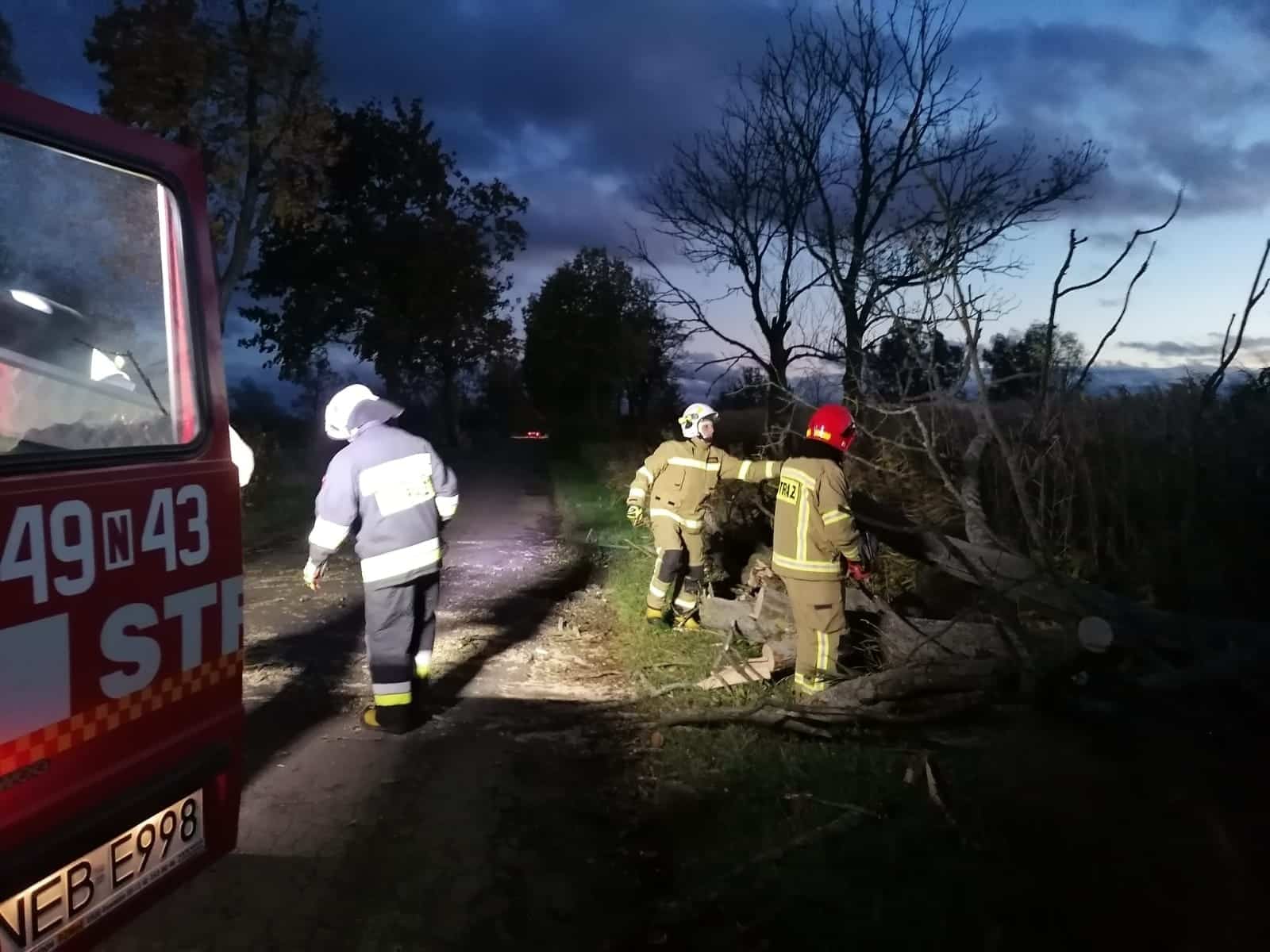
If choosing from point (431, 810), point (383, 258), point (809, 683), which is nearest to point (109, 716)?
point (431, 810)

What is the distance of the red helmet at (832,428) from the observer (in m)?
5.92

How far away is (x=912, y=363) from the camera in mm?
8969

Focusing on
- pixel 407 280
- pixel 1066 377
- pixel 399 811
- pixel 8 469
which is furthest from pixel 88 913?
pixel 407 280

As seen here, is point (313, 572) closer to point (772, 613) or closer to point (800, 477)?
point (800, 477)

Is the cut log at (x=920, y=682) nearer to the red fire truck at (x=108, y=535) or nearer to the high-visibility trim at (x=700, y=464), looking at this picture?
the high-visibility trim at (x=700, y=464)

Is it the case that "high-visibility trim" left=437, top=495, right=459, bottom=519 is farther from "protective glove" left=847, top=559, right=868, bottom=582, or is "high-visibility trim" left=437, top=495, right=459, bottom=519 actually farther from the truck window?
the truck window

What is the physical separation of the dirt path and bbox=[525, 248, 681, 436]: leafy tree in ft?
64.1

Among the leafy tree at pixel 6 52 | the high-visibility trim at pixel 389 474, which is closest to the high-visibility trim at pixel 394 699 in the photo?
the high-visibility trim at pixel 389 474

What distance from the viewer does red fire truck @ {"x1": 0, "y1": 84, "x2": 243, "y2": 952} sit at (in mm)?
2330

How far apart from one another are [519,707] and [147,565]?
3673 mm

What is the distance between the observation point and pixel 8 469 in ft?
7.51

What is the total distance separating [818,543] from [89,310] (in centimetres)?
407

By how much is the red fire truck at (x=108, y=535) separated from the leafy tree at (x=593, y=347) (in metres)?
23.3

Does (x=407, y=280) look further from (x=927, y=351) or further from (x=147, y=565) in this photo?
(x=147, y=565)
